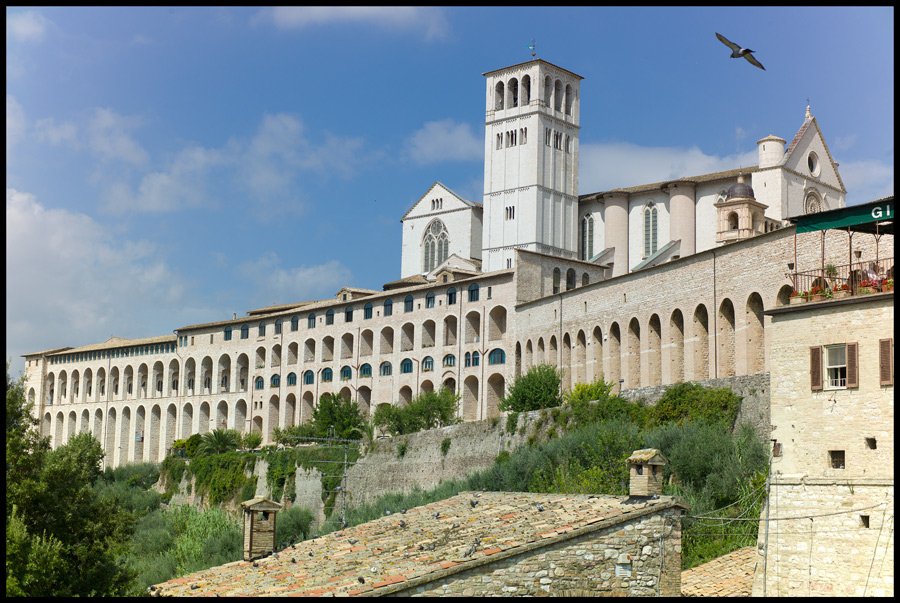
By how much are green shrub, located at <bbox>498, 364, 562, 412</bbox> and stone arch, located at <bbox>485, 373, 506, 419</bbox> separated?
1085 centimetres

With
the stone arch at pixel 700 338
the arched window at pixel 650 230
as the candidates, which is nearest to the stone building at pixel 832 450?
the stone arch at pixel 700 338

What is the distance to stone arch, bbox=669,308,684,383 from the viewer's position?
159ft

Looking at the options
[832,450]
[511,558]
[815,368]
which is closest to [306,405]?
[815,368]

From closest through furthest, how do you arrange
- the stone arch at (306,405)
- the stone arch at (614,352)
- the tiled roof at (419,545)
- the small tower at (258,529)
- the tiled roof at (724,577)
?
the tiled roof at (419,545)
the tiled roof at (724,577)
the small tower at (258,529)
the stone arch at (614,352)
the stone arch at (306,405)

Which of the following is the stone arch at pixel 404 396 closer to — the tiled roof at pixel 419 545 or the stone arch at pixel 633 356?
the stone arch at pixel 633 356

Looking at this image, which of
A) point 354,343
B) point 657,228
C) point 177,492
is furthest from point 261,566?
point 657,228

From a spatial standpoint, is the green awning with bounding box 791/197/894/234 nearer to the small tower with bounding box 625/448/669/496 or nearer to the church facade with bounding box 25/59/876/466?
the small tower with bounding box 625/448/669/496

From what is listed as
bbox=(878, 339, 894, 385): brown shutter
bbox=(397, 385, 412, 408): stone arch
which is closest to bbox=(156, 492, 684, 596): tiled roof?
bbox=(878, 339, 894, 385): brown shutter

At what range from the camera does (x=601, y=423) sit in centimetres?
3597

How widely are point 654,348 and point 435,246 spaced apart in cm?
3565

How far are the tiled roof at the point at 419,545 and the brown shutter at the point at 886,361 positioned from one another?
474cm

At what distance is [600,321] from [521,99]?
28623 millimetres

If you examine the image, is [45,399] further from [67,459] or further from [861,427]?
[861,427]

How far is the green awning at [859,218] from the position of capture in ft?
72.9
